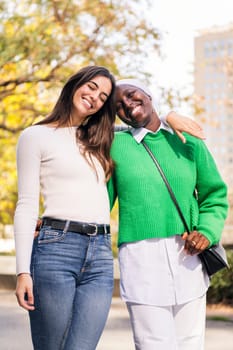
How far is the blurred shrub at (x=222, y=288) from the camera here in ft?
31.6

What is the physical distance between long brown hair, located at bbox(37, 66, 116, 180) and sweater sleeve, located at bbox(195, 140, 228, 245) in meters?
0.43

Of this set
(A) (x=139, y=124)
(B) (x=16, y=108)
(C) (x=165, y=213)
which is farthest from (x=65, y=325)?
(B) (x=16, y=108)

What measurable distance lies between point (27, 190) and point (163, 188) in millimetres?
626

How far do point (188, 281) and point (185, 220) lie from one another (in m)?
0.28

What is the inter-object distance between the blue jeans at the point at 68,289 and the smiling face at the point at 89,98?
0.54 metres

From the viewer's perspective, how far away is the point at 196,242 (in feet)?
11.4

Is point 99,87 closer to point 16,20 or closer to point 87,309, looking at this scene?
point 87,309

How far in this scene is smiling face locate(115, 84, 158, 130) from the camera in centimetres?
356

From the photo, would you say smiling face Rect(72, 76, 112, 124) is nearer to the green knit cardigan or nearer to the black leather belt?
the green knit cardigan

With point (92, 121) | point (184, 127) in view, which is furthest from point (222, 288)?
point (92, 121)

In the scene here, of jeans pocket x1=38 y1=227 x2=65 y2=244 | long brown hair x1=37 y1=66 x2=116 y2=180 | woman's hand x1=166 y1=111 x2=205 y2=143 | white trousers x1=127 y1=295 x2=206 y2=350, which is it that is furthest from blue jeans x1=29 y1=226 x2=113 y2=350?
woman's hand x1=166 y1=111 x2=205 y2=143

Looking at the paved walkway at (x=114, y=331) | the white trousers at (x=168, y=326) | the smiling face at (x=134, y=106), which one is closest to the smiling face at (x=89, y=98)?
the smiling face at (x=134, y=106)

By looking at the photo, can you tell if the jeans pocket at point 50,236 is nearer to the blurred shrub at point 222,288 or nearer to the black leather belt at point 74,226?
the black leather belt at point 74,226

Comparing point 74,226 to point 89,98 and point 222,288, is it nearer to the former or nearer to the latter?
point 89,98
